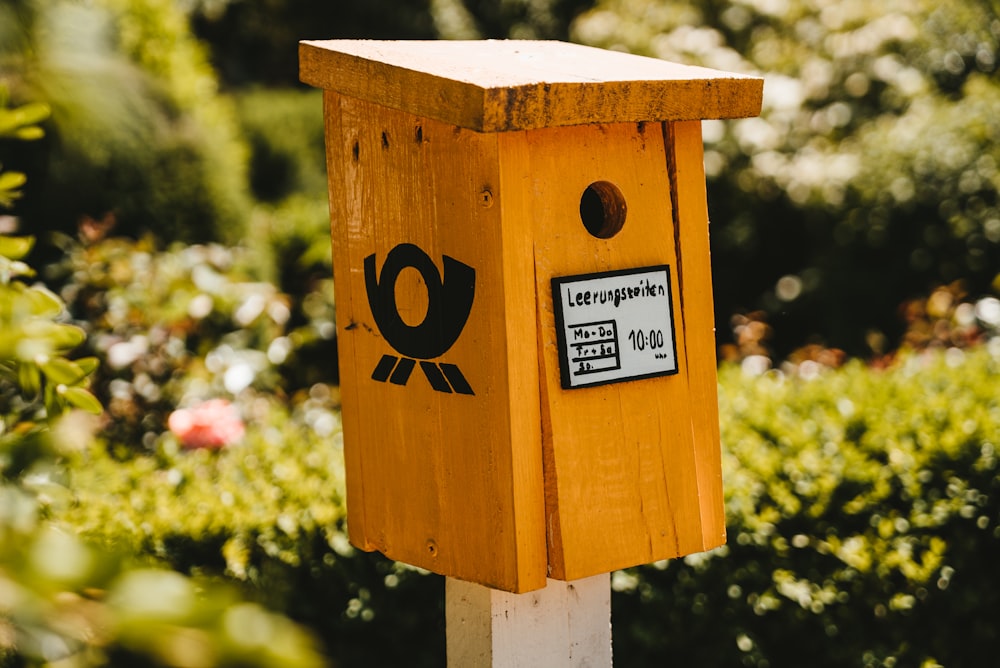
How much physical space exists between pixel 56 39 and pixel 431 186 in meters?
3.24

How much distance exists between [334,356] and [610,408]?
3.38m

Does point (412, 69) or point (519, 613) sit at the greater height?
point (412, 69)

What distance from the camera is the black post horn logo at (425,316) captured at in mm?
1622

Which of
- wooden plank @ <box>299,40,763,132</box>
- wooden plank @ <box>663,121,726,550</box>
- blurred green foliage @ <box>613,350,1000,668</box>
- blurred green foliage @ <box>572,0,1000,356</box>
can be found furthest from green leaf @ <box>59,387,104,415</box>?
blurred green foliage @ <box>572,0,1000,356</box>

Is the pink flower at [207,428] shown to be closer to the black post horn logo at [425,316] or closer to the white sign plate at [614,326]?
the black post horn logo at [425,316]

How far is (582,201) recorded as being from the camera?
1771 mm

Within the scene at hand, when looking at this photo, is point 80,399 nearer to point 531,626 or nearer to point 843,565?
point 531,626

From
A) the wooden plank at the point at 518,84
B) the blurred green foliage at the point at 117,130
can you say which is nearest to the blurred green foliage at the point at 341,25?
the blurred green foliage at the point at 117,130

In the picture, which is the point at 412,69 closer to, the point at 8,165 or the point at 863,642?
the point at 863,642

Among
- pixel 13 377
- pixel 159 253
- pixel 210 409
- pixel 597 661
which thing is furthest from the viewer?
pixel 159 253

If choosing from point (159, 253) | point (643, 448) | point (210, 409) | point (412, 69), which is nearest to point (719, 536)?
point (643, 448)

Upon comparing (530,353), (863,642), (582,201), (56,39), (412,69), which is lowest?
(863,642)

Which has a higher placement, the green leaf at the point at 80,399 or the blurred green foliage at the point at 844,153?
the blurred green foliage at the point at 844,153

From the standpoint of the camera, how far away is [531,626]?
181cm
